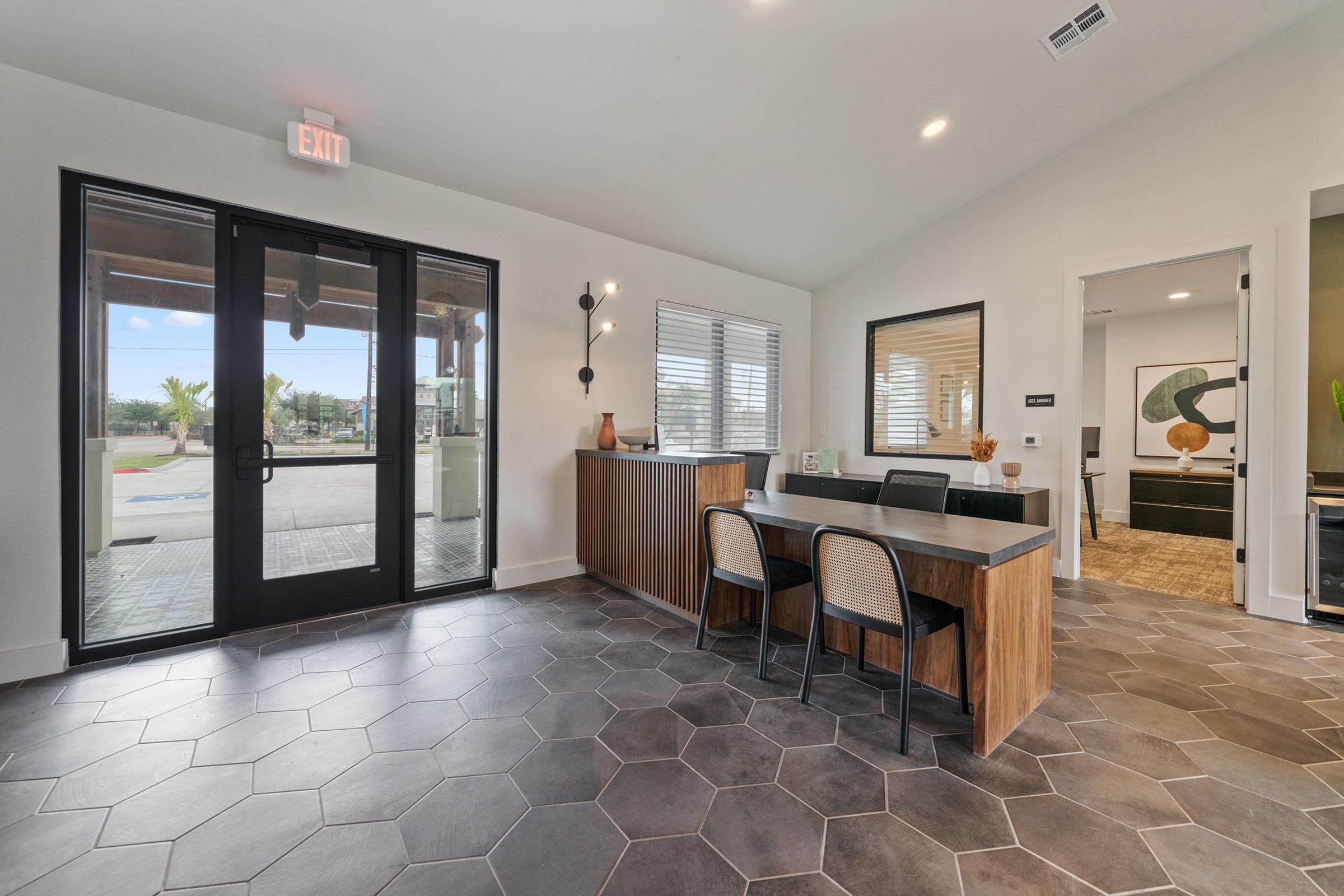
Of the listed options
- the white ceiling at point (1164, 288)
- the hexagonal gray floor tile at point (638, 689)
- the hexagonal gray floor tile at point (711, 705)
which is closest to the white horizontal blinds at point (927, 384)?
the white ceiling at point (1164, 288)

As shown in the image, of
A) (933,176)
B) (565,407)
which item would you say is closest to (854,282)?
(933,176)

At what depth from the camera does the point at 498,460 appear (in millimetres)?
3939

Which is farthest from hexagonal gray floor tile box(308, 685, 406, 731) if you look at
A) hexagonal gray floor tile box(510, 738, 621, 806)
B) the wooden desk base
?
the wooden desk base

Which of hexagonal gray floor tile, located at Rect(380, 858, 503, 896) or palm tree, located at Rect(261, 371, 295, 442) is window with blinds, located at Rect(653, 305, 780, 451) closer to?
palm tree, located at Rect(261, 371, 295, 442)

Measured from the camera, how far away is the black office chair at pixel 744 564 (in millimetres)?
2586

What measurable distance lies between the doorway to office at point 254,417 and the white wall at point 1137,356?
810 cm

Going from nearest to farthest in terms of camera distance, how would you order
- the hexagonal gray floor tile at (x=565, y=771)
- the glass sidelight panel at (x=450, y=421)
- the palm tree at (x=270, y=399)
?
the hexagonal gray floor tile at (x=565, y=771), the palm tree at (x=270, y=399), the glass sidelight panel at (x=450, y=421)

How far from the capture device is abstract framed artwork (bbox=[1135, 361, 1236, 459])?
637 cm

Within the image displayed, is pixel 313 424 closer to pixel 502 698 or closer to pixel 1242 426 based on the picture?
pixel 502 698

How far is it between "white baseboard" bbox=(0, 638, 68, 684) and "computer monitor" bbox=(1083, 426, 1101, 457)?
29.7 ft

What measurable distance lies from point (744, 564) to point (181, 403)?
3220 mm

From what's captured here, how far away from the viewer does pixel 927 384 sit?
5.30 m

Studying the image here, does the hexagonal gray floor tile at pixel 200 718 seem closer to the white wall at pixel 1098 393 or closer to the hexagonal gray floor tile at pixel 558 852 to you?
the hexagonal gray floor tile at pixel 558 852

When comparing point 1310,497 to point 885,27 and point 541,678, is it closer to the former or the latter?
point 885,27
